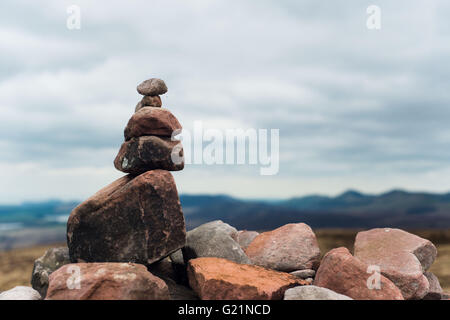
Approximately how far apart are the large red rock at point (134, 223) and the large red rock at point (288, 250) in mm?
3167

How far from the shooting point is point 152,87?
1462cm

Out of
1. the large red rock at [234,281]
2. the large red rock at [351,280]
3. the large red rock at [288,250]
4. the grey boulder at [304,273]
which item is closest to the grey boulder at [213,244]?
the large red rock at [234,281]

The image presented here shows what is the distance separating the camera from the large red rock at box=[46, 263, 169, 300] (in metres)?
10.7

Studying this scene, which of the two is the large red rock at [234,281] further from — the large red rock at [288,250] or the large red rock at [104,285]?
the large red rock at [104,285]

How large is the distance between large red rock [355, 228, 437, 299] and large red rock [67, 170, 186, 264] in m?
7.02

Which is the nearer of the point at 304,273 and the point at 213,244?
the point at 304,273

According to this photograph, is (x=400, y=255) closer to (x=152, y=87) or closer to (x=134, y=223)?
(x=134, y=223)

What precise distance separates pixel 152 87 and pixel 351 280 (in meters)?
9.34

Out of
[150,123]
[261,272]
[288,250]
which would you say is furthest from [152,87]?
[288,250]

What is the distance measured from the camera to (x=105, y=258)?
13.2 metres

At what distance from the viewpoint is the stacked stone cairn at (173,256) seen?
11.3 m
